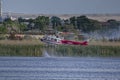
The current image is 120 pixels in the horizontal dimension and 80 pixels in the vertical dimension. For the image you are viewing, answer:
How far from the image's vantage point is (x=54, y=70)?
3694 cm

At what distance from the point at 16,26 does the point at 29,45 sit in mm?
49590

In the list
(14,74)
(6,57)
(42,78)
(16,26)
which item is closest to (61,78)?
(42,78)

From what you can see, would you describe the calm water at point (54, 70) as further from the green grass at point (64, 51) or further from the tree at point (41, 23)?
the tree at point (41, 23)

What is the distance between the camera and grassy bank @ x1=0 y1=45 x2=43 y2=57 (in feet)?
157

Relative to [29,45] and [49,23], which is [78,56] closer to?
[29,45]

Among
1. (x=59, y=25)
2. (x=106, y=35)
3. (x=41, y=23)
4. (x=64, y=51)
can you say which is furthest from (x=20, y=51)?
(x=59, y=25)

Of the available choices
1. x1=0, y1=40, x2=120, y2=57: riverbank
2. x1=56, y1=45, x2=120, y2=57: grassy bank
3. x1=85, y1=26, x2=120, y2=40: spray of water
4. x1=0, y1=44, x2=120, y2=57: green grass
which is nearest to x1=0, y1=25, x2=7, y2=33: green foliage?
x1=85, y1=26, x2=120, y2=40: spray of water

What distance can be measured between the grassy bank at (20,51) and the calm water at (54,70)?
20.0 inches

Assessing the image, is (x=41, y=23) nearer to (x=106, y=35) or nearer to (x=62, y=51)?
(x=106, y=35)

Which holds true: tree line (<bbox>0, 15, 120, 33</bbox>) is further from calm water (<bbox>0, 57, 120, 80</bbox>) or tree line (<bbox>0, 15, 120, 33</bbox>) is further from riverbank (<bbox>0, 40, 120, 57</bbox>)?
calm water (<bbox>0, 57, 120, 80</bbox>)

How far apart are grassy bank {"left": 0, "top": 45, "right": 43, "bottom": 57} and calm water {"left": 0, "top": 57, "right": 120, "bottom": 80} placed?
0.51 m

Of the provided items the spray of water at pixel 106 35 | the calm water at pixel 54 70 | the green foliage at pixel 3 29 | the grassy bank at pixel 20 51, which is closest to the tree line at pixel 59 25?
the green foliage at pixel 3 29

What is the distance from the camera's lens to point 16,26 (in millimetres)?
99125

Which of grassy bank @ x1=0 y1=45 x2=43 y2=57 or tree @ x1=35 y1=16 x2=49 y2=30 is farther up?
grassy bank @ x1=0 y1=45 x2=43 y2=57
